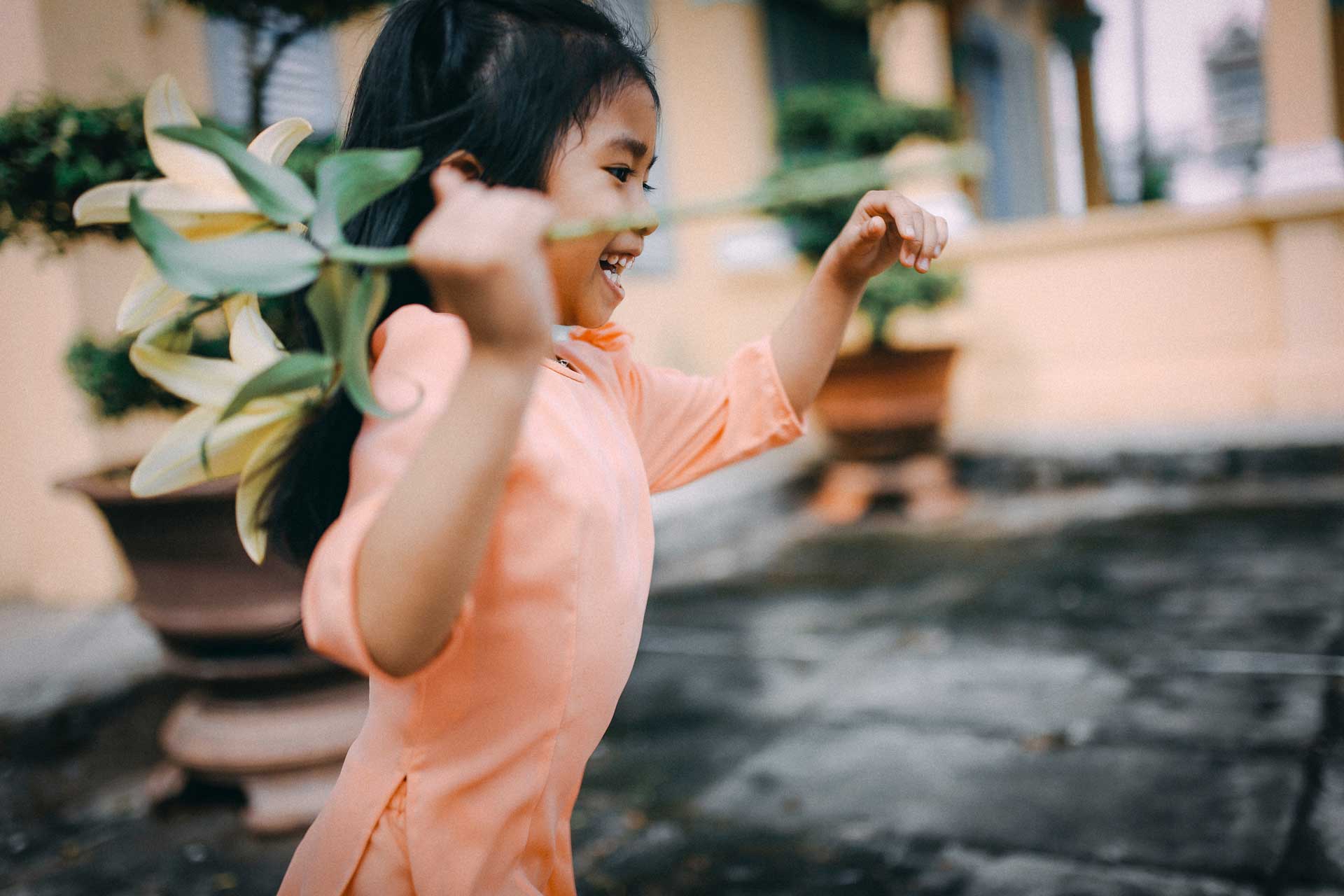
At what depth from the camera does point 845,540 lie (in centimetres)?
511

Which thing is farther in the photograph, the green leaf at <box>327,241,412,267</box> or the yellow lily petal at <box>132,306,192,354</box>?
the yellow lily petal at <box>132,306,192,354</box>

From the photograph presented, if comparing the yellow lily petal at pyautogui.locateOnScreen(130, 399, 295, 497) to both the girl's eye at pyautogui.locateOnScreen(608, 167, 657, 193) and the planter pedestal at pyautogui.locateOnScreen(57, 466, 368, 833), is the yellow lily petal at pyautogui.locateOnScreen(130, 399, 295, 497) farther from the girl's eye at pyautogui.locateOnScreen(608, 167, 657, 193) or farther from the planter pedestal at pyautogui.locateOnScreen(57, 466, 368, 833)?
the planter pedestal at pyautogui.locateOnScreen(57, 466, 368, 833)

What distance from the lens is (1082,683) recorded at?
2.79m

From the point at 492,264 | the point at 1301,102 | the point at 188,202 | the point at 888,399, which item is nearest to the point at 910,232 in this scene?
the point at 492,264

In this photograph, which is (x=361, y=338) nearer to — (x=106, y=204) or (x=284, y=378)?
(x=284, y=378)

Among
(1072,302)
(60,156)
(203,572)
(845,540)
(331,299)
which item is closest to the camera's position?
(331,299)

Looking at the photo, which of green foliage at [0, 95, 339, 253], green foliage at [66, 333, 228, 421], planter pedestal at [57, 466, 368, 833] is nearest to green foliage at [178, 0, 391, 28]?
green foliage at [0, 95, 339, 253]

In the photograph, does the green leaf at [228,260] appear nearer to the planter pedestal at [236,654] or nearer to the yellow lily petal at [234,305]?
the yellow lily petal at [234,305]

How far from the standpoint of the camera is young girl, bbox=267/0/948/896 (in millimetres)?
693

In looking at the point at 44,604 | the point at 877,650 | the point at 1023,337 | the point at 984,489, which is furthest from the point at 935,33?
the point at 44,604

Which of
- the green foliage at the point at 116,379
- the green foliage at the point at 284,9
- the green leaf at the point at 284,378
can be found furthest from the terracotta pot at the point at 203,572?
the green leaf at the point at 284,378

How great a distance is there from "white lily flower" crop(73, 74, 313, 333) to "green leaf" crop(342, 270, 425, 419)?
0.38 ft

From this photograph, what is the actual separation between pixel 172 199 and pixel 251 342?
0.42 ft

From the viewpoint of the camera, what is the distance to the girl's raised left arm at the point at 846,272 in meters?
1.12
